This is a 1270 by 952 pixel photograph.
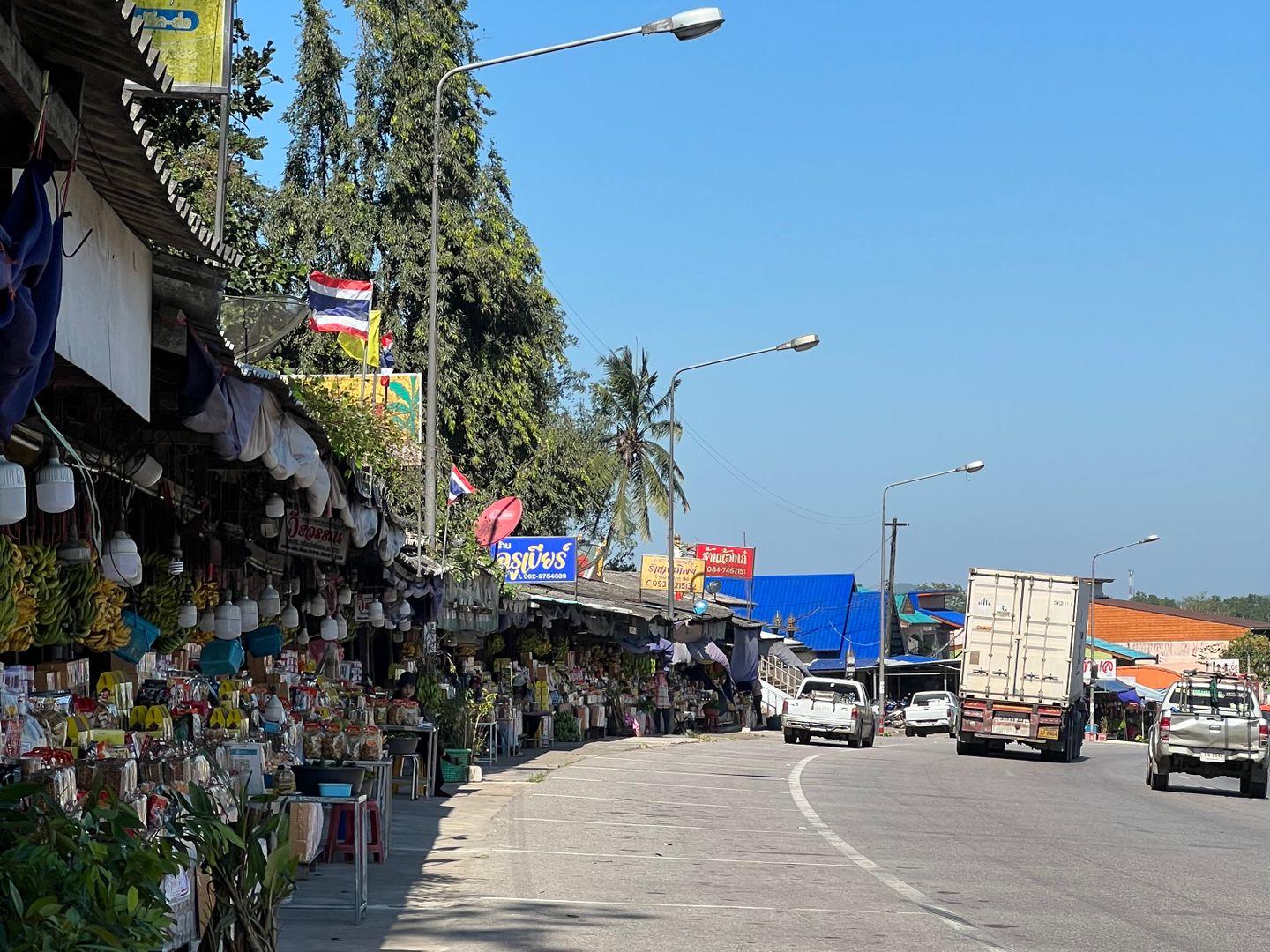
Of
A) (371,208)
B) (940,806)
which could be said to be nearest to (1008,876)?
(940,806)

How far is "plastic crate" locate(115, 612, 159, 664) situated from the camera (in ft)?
35.7

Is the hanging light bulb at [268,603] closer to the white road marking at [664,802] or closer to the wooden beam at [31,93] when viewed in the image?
the white road marking at [664,802]

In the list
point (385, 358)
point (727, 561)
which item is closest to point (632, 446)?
point (727, 561)

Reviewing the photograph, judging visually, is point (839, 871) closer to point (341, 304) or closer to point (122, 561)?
point (122, 561)

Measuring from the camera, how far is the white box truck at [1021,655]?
3488 cm

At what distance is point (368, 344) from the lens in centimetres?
2066

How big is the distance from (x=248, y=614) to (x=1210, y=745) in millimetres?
18915

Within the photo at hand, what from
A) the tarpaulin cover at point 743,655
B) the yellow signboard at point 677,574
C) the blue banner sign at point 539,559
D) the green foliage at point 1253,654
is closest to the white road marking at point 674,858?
the blue banner sign at point 539,559

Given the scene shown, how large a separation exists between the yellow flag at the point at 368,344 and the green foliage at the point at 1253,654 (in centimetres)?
6880

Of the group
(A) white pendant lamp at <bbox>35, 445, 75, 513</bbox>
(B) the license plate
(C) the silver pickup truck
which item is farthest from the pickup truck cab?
(A) white pendant lamp at <bbox>35, 445, 75, 513</bbox>

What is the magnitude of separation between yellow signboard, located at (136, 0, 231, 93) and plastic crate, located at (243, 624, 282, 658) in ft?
18.8

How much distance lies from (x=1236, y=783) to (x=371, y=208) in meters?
26.5

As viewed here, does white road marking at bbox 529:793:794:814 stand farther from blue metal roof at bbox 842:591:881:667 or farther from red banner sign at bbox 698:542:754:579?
blue metal roof at bbox 842:591:881:667

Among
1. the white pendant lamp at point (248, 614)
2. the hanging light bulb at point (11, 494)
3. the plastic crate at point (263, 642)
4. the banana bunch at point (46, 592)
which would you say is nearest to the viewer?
the hanging light bulb at point (11, 494)
